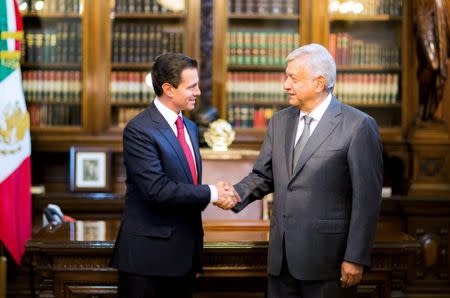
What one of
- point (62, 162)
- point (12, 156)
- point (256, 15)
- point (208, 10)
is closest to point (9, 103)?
point (12, 156)

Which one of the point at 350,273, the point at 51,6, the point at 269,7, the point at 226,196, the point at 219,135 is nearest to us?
the point at 350,273

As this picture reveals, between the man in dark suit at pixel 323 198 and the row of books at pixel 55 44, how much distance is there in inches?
121

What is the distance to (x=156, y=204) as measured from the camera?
2.46 metres

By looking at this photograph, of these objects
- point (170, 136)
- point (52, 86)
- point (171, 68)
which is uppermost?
point (171, 68)

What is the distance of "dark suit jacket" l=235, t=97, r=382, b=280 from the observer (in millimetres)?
2430

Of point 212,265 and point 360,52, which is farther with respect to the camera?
point 360,52

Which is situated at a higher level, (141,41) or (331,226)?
(141,41)

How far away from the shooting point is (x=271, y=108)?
547cm

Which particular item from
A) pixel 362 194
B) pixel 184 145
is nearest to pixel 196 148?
pixel 184 145

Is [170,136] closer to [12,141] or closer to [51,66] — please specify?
[12,141]

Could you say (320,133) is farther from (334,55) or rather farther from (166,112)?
(334,55)

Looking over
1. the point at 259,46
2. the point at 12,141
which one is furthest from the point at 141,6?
the point at 12,141

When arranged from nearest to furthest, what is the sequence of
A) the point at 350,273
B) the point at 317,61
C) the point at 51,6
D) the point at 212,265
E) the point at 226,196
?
the point at 350,273 < the point at 317,61 < the point at 226,196 < the point at 212,265 < the point at 51,6

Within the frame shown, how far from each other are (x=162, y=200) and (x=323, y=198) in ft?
1.78
